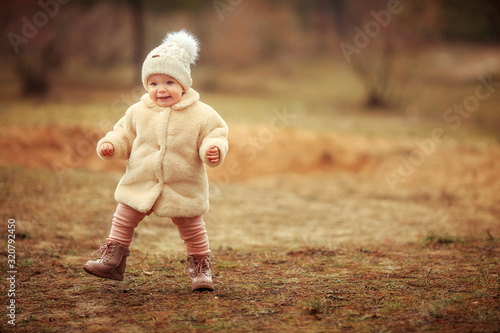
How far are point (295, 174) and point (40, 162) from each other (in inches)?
154


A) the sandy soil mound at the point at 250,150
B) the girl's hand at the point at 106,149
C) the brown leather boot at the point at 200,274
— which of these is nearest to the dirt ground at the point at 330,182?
the sandy soil mound at the point at 250,150

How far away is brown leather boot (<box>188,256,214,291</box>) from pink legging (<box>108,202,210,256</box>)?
4cm

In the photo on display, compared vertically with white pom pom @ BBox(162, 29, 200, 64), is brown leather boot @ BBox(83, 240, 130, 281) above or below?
below

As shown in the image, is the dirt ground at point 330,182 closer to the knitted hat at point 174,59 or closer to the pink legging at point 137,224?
the pink legging at point 137,224

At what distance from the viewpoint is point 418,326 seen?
2.50m

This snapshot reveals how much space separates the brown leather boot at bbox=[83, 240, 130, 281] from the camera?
304cm

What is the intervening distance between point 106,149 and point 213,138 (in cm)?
62

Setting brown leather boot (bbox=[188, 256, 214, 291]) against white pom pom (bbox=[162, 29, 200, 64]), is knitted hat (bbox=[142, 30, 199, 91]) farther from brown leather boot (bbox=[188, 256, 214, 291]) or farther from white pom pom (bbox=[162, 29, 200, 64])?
brown leather boot (bbox=[188, 256, 214, 291])

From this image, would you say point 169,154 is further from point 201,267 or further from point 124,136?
point 201,267

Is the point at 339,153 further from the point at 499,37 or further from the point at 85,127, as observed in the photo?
the point at 499,37

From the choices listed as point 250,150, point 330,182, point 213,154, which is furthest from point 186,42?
point 250,150

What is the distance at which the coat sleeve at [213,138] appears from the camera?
3.01 m

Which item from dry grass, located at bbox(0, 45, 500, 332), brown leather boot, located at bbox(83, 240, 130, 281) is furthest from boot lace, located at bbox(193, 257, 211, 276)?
brown leather boot, located at bbox(83, 240, 130, 281)

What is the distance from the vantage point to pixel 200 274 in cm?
315
